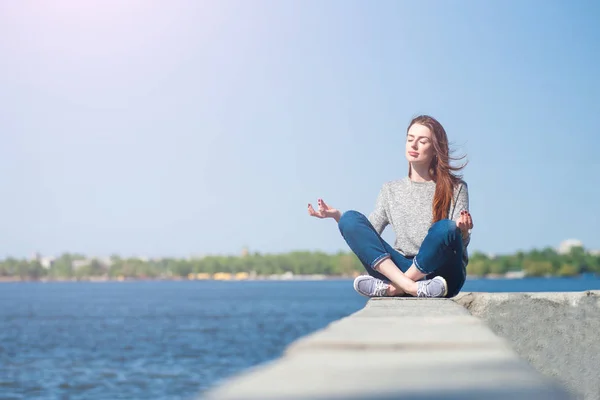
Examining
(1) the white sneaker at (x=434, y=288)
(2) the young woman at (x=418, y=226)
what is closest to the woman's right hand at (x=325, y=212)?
(2) the young woman at (x=418, y=226)

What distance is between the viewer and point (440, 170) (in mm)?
6160

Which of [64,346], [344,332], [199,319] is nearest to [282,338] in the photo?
[64,346]

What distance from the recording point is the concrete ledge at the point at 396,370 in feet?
4.16

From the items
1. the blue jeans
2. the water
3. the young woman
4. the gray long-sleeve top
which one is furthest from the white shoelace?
the water

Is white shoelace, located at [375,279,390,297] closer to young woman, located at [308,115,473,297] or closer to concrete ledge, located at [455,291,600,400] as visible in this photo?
young woman, located at [308,115,473,297]

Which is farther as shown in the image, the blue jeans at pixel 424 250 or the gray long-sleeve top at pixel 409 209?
the gray long-sleeve top at pixel 409 209

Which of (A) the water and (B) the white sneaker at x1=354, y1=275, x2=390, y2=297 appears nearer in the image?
(B) the white sneaker at x1=354, y1=275, x2=390, y2=297

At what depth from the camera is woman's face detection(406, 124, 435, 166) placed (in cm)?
618

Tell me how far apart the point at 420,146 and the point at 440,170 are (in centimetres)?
22

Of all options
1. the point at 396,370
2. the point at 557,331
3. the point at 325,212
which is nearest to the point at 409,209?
the point at 325,212

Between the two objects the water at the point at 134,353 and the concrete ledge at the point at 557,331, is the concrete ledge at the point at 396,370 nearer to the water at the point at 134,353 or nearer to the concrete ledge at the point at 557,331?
the concrete ledge at the point at 557,331

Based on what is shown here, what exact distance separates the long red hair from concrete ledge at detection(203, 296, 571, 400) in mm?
3557

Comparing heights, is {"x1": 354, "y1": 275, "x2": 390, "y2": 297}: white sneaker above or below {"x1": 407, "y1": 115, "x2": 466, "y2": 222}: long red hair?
below

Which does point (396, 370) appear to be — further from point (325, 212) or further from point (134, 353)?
point (134, 353)
